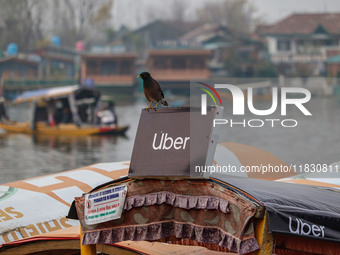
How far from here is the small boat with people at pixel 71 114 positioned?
1093 inches

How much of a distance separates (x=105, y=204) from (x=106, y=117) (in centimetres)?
2372

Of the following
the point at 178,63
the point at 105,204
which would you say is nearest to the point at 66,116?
the point at 105,204

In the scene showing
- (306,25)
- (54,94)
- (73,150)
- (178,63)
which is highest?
(306,25)

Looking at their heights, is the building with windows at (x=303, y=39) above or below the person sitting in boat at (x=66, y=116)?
above

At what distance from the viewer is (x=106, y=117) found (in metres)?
28.0

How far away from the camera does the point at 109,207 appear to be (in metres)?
4.40

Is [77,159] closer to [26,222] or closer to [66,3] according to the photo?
[26,222]

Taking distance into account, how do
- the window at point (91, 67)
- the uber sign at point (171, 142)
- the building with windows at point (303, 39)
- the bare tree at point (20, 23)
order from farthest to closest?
1. the bare tree at point (20, 23)
2. the building with windows at point (303, 39)
3. the window at point (91, 67)
4. the uber sign at point (171, 142)

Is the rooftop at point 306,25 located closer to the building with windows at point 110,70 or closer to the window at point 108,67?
the building with windows at point 110,70

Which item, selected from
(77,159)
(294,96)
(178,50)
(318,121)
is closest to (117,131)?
(77,159)

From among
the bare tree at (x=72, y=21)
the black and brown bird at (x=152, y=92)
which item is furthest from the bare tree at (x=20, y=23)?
the black and brown bird at (x=152, y=92)

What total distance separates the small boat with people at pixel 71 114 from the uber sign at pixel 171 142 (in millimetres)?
22871

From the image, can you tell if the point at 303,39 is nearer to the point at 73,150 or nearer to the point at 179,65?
the point at 179,65

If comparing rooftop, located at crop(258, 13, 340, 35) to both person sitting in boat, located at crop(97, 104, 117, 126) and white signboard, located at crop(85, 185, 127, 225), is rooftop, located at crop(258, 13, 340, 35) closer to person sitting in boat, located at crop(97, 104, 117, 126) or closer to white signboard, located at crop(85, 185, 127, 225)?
person sitting in boat, located at crop(97, 104, 117, 126)
